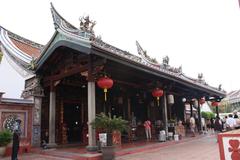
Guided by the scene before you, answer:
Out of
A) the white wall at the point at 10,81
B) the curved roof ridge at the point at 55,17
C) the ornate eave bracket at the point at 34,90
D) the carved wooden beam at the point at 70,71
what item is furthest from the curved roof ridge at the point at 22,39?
the curved roof ridge at the point at 55,17

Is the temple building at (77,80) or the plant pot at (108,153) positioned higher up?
the temple building at (77,80)

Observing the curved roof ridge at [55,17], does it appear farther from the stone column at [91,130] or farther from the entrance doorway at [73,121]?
the entrance doorway at [73,121]

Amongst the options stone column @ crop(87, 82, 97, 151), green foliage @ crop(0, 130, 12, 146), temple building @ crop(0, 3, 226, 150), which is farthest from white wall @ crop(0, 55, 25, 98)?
stone column @ crop(87, 82, 97, 151)

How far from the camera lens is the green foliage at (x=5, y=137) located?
271 inches

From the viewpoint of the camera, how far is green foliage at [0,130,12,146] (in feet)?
22.6

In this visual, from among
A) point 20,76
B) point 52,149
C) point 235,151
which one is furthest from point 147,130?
point 235,151

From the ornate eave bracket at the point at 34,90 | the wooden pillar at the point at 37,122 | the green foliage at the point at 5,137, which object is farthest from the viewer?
the ornate eave bracket at the point at 34,90

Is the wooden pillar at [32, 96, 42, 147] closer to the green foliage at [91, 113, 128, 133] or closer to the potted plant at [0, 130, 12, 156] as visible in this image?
the potted plant at [0, 130, 12, 156]

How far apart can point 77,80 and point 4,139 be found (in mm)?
3619

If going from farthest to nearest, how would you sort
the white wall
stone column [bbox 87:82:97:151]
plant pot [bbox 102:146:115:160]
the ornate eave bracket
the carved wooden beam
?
the white wall < the ornate eave bracket < the carved wooden beam < stone column [bbox 87:82:97:151] < plant pot [bbox 102:146:115:160]

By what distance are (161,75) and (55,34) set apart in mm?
4224

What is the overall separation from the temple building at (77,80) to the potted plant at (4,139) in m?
1.42

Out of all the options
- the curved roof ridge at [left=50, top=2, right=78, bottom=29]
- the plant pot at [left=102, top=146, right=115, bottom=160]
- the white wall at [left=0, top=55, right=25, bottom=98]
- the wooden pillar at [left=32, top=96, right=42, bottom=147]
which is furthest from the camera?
the white wall at [left=0, top=55, right=25, bottom=98]

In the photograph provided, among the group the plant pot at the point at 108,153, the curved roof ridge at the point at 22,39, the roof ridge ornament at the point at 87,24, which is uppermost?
the curved roof ridge at the point at 22,39
